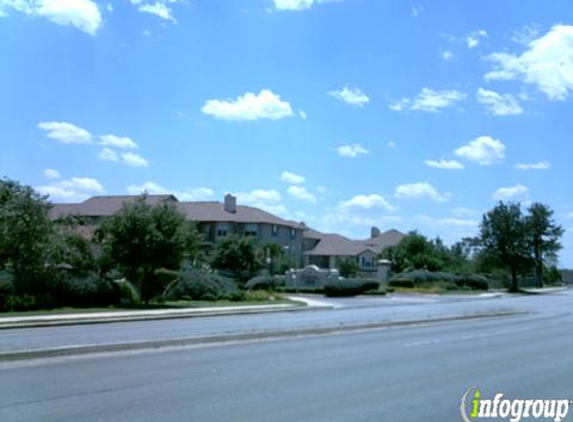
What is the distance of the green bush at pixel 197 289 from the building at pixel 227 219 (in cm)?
2867

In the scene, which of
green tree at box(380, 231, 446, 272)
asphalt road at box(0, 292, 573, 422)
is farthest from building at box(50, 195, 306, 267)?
asphalt road at box(0, 292, 573, 422)

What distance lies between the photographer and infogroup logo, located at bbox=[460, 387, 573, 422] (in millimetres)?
8297

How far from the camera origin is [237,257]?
6103 centimetres

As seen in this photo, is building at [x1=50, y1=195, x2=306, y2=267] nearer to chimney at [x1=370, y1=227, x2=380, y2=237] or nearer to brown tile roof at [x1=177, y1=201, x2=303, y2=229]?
brown tile roof at [x1=177, y1=201, x2=303, y2=229]

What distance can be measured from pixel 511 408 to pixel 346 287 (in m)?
41.0

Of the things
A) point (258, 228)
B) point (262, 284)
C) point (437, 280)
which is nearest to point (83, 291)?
point (262, 284)

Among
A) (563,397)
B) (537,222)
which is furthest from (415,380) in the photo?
(537,222)

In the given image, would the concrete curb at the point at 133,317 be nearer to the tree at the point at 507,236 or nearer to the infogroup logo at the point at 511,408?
the infogroup logo at the point at 511,408

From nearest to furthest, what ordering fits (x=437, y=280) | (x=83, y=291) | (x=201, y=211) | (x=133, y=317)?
(x=133, y=317), (x=83, y=291), (x=437, y=280), (x=201, y=211)

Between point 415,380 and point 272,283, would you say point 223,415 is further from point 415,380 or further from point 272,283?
point 272,283

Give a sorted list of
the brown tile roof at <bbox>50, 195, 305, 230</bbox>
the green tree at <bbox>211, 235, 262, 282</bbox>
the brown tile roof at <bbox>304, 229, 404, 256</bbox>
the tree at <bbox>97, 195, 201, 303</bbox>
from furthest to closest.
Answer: the brown tile roof at <bbox>304, 229, 404, 256</bbox>, the brown tile roof at <bbox>50, 195, 305, 230</bbox>, the green tree at <bbox>211, 235, 262, 282</bbox>, the tree at <bbox>97, 195, 201, 303</bbox>

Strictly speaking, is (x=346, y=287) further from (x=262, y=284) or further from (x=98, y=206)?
(x=98, y=206)

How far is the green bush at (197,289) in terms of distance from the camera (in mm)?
38719

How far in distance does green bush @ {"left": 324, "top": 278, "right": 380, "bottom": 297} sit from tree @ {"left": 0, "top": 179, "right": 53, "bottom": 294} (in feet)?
78.5
